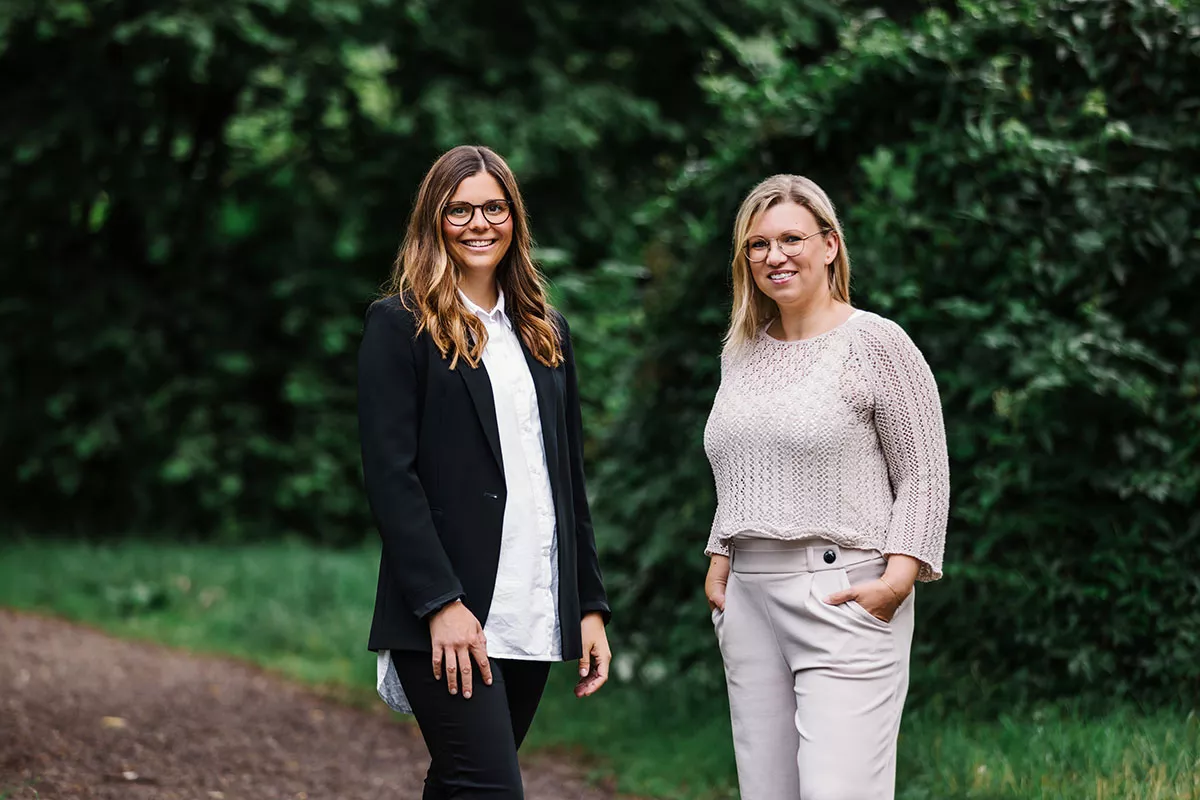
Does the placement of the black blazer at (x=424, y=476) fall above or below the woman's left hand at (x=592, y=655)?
above

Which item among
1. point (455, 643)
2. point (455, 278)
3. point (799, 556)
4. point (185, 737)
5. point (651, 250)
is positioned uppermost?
point (651, 250)

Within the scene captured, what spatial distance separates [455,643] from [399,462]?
41cm

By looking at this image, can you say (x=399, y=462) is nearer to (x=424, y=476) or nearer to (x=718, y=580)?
(x=424, y=476)

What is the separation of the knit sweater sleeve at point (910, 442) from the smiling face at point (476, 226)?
923 millimetres

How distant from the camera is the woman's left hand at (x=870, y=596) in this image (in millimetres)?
3182

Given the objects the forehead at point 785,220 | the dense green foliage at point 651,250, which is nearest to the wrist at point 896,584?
the forehead at point 785,220

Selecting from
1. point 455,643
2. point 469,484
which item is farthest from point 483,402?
point 455,643

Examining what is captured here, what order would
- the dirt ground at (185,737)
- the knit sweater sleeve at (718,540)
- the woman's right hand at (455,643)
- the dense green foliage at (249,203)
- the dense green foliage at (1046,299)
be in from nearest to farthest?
the woman's right hand at (455,643), the knit sweater sleeve at (718,540), the dense green foliage at (1046,299), the dirt ground at (185,737), the dense green foliage at (249,203)

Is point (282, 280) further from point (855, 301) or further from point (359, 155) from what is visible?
point (855, 301)

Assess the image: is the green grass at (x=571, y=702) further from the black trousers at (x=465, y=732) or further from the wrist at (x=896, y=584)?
the black trousers at (x=465, y=732)

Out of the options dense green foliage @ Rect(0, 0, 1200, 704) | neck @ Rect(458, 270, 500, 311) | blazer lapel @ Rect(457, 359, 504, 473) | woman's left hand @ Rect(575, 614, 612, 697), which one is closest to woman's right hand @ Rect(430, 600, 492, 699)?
blazer lapel @ Rect(457, 359, 504, 473)

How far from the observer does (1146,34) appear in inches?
198

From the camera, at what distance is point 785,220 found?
3.36 metres

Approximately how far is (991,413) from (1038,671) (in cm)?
100
